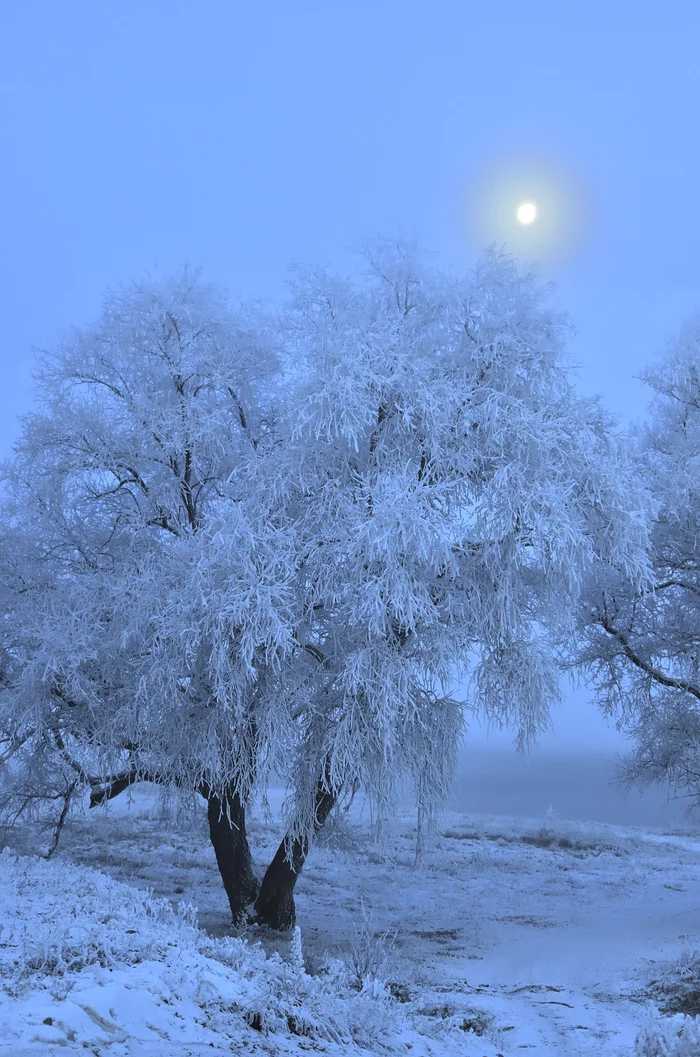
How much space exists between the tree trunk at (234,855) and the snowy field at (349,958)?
328 millimetres

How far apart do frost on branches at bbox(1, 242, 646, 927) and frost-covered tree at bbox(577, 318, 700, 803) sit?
2856mm

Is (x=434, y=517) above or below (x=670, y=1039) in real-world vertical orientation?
above

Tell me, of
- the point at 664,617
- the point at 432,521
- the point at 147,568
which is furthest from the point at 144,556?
the point at 664,617

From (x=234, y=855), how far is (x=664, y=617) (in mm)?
8489

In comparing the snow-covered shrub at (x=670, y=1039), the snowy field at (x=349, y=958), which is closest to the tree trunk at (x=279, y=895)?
the snowy field at (x=349, y=958)

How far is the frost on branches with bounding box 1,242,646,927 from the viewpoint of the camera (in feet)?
31.1

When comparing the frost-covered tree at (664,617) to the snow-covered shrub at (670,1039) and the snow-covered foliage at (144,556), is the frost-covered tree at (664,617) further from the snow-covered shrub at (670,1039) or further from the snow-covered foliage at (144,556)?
the snow-covered shrub at (670,1039)

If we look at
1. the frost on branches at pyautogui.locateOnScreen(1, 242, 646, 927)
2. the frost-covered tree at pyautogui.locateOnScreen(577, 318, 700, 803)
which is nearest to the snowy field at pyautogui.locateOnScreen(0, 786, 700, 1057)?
the frost on branches at pyautogui.locateOnScreen(1, 242, 646, 927)

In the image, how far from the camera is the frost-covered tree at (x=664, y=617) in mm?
13875

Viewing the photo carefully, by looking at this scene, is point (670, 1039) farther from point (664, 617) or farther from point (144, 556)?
point (664, 617)

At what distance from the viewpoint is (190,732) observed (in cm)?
1044

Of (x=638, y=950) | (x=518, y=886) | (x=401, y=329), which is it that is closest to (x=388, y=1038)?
(x=638, y=950)

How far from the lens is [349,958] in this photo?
27.7 ft

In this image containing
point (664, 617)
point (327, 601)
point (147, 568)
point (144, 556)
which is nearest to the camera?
point (327, 601)
